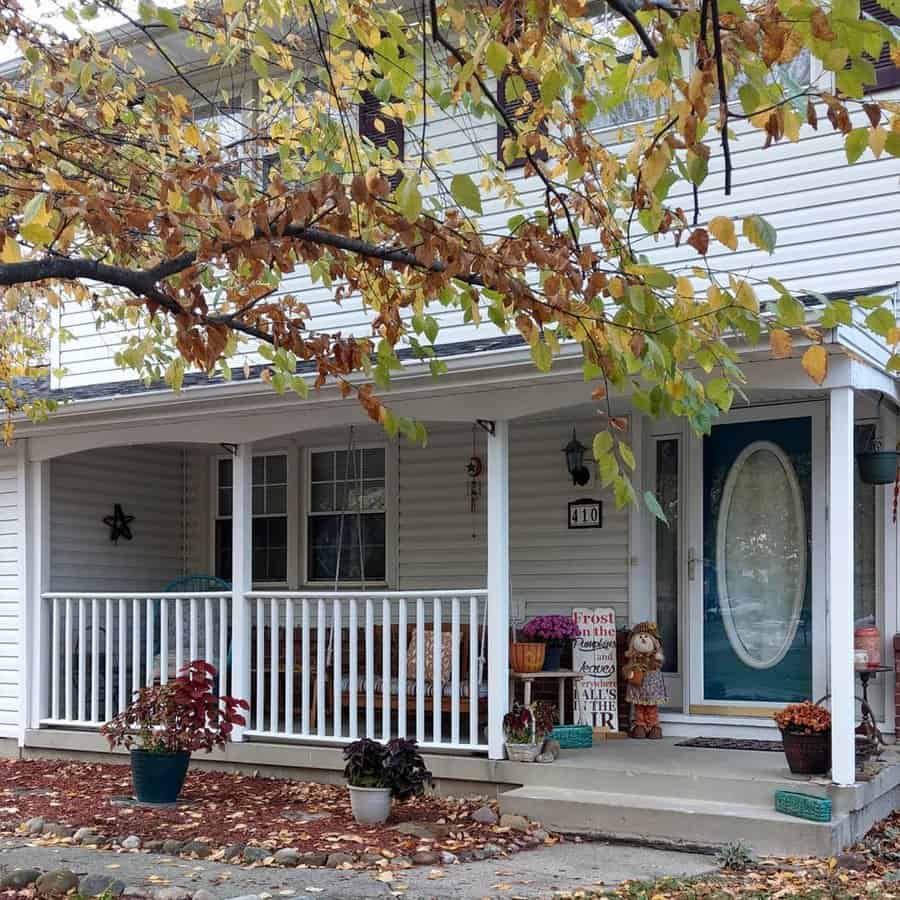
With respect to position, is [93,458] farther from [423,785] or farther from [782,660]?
[782,660]

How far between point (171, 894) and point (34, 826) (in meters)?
2.07

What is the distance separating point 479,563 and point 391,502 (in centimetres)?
108

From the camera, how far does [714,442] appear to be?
908 centimetres

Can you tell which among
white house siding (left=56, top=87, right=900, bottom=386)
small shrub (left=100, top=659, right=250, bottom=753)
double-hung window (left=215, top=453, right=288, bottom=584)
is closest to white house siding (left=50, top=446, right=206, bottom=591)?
double-hung window (left=215, top=453, right=288, bottom=584)

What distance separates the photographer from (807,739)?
23.1 feet

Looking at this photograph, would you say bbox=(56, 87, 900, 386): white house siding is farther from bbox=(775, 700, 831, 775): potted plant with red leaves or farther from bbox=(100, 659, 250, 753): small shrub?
bbox=(775, 700, 831, 775): potted plant with red leaves

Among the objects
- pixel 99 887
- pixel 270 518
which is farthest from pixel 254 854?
pixel 270 518

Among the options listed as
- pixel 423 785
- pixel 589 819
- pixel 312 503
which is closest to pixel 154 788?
pixel 423 785

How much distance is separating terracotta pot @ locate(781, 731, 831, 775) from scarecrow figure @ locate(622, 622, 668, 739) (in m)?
1.75

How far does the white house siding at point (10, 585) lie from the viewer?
10609mm

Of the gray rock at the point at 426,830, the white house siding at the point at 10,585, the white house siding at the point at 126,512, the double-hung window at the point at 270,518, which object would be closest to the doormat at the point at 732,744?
the gray rock at the point at 426,830

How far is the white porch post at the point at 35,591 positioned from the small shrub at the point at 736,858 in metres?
6.32

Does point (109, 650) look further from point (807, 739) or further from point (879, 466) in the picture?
point (879, 466)

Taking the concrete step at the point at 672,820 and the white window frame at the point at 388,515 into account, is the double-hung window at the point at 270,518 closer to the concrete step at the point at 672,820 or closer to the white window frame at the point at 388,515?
the white window frame at the point at 388,515
